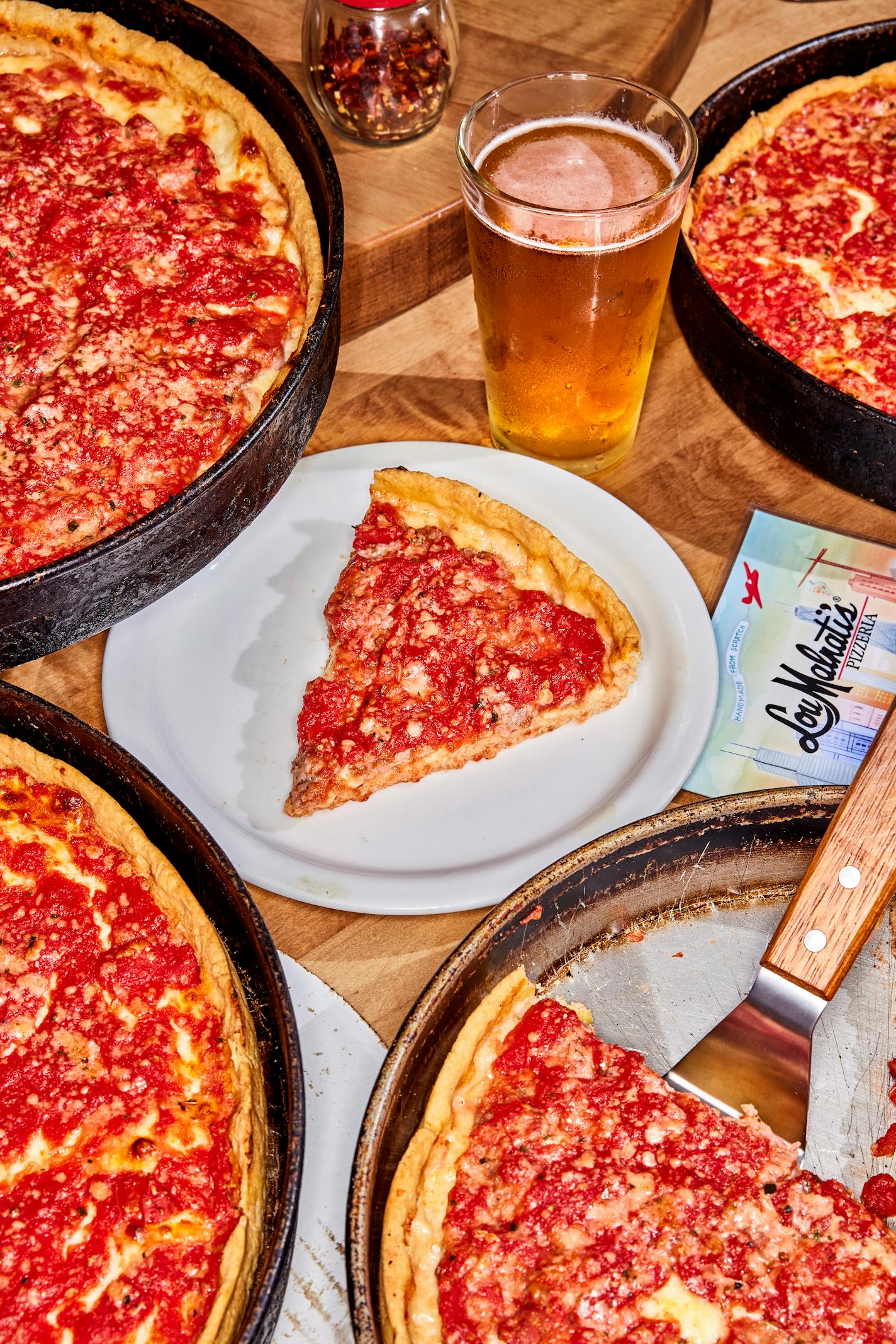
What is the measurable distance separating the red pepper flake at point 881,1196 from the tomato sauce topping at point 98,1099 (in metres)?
0.95

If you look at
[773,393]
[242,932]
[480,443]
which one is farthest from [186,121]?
[242,932]

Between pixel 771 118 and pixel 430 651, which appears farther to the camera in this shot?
pixel 771 118

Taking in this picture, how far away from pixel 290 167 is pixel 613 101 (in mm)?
788

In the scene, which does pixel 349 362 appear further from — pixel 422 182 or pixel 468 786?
pixel 468 786

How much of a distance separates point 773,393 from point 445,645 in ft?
3.02

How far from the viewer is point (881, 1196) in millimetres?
1857

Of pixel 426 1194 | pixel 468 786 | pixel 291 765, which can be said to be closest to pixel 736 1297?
pixel 426 1194

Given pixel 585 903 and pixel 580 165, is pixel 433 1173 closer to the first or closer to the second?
pixel 585 903

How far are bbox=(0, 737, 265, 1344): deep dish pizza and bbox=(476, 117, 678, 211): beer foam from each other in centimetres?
146

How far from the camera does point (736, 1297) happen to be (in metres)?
1.74

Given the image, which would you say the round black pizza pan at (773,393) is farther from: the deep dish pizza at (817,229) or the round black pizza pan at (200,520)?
the round black pizza pan at (200,520)

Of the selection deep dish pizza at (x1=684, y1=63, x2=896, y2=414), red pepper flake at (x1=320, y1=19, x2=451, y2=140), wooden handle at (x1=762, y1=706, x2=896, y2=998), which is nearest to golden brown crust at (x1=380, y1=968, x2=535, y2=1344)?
wooden handle at (x1=762, y1=706, x2=896, y2=998)

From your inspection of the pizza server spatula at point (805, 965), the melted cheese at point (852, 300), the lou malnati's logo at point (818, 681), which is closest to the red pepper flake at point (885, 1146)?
the pizza server spatula at point (805, 965)

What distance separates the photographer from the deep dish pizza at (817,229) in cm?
286
